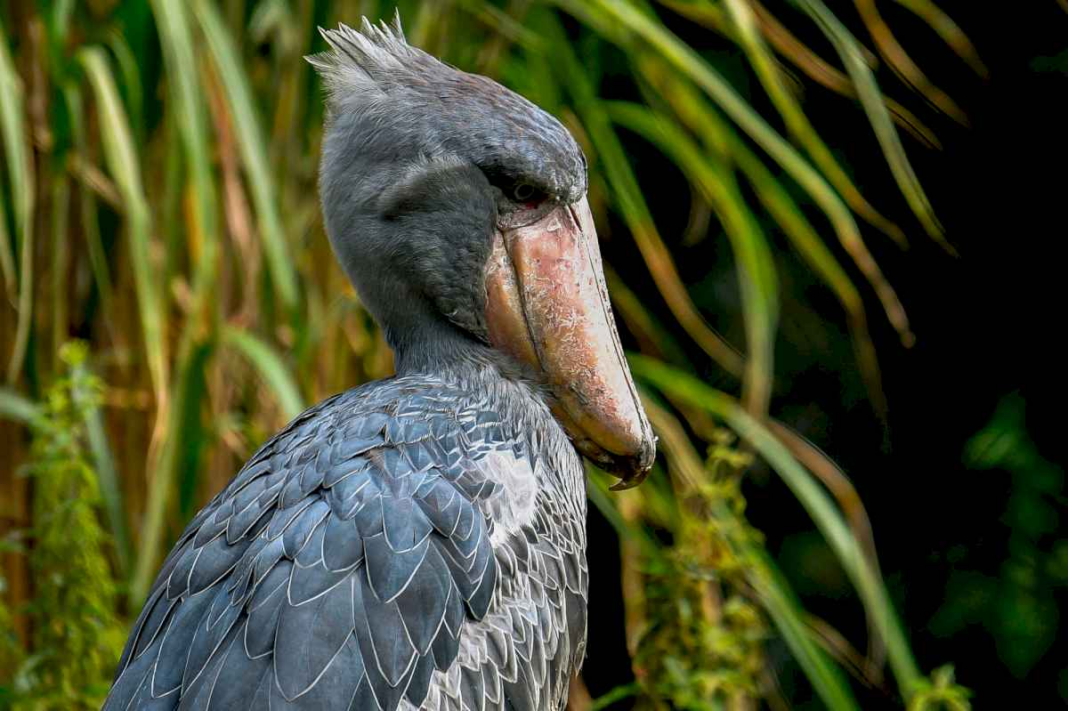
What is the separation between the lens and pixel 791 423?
3643 millimetres

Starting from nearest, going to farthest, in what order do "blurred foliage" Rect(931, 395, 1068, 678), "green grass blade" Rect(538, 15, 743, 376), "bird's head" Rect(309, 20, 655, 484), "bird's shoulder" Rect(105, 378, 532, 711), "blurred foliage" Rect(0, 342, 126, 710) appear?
1. "bird's shoulder" Rect(105, 378, 532, 711)
2. "bird's head" Rect(309, 20, 655, 484)
3. "blurred foliage" Rect(0, 342, 126, 710)
4. "green grass blade" Rect(538, 15, 743, 376)
5. "blurred foliage" Rect(931, 395, 1068, 678)

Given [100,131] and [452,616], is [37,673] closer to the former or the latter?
[452,616]

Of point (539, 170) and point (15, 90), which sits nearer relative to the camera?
point (539, 170)

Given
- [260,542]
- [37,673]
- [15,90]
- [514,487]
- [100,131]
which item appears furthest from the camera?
[100,131]

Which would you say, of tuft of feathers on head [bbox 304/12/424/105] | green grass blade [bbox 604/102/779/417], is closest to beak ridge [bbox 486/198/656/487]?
tuft of feathers on head [bbox 304/12/424/105]

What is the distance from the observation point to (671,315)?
3520 millimetres

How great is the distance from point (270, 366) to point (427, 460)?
0.76 meters

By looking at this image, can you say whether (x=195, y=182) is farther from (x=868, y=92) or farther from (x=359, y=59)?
(x=868, y=92)

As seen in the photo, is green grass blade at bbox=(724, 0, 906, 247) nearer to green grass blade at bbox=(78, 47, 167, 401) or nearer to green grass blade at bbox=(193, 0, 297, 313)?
green grass blade at bbox=(193, 0, 297, 313)

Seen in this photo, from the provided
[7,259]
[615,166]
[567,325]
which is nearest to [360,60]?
[567,325]

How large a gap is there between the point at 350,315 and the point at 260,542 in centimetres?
120

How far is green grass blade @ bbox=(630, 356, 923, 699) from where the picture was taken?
229 cm

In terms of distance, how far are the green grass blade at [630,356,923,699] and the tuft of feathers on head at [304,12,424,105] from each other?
39.2 inches

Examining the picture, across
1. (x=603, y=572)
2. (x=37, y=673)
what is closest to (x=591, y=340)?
(x=37, y=673)
